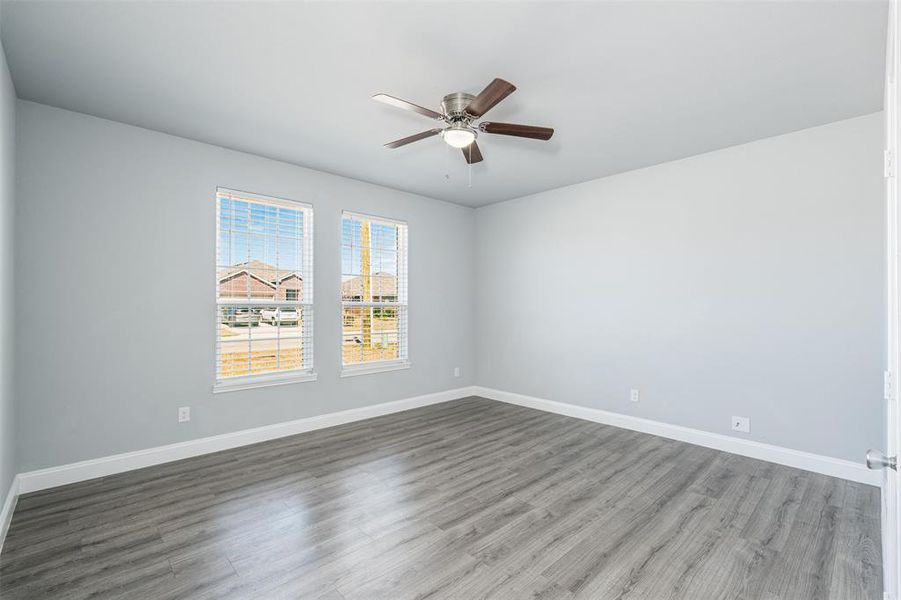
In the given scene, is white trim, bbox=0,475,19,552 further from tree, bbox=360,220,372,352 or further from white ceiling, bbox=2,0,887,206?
tree, bbox=360,220,372,352

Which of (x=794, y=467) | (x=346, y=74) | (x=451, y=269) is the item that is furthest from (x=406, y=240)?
(x=794, y=467)

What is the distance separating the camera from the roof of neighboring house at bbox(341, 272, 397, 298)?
4.91 m

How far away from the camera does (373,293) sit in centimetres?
516

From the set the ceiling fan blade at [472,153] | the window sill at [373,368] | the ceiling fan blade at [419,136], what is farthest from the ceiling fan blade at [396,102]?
the window sill at [373,368]

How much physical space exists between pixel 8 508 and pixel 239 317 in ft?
6.43

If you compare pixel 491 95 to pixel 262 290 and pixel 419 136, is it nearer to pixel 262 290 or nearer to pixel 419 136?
pixel 419 136

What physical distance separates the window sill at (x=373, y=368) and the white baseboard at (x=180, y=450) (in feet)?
1.34

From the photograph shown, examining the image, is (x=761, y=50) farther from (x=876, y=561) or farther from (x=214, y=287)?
(x=214, y=287)

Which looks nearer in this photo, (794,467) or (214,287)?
(794,467)

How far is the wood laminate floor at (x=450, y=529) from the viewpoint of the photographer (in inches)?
80.1

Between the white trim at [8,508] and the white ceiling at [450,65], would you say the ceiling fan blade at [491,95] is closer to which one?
the white ceiling at [450,65]

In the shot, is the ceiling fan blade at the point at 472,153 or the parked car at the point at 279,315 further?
the parked car at the point at 279,315

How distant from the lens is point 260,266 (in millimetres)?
4180

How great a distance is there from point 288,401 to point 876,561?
4462mm
